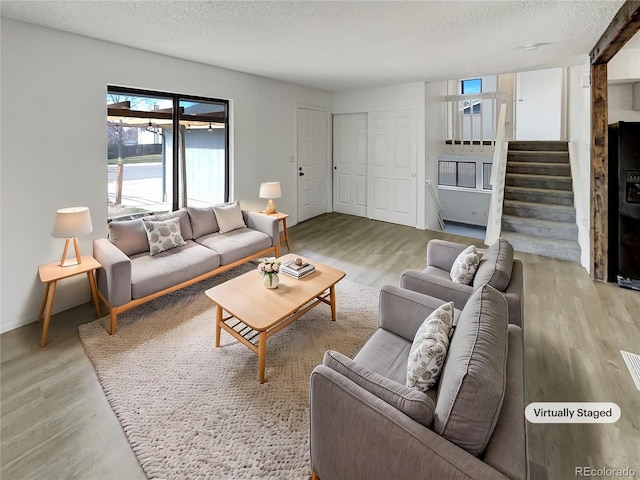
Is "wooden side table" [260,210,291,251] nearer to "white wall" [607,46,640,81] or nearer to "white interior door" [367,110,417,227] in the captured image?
"white interior door" [367,110,417,227]

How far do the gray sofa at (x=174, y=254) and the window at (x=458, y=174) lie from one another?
20.8 ft

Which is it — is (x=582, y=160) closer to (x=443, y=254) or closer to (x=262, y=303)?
(x=443, y=254)

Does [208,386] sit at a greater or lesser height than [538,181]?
lesser

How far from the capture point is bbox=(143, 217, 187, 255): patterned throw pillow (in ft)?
11.5

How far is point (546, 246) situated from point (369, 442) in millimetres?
4543

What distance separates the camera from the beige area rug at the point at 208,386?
1.73 meters

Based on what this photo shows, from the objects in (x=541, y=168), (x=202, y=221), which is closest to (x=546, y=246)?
(x=541, y=168)

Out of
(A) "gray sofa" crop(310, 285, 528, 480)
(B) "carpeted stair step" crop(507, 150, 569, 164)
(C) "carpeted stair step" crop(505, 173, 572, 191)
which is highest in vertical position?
(B) "carpeted stair step" crop(507, 150, 569, 164)

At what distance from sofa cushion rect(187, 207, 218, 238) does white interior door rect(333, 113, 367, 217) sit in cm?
342

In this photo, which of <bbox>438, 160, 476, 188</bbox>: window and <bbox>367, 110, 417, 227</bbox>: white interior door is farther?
<bbox>438, 160, 476, 188</bbox>: window

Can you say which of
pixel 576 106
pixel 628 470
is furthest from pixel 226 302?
pixel 576 106

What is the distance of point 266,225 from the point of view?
14.5 feet

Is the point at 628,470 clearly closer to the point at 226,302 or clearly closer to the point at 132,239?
the point at 226,302

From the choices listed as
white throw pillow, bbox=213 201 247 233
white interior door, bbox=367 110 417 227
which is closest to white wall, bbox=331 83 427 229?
white interior door, bbox=367 110 417 227
